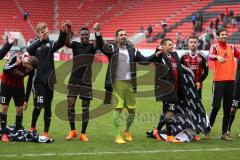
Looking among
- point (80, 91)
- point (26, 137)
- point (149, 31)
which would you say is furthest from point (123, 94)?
point (149, 31)

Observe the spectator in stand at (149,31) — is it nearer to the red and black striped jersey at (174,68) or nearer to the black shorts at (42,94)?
the red and black striped jersey at (174,68)

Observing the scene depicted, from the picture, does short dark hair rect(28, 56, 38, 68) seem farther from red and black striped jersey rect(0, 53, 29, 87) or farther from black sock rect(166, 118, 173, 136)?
black sock rect(166, 118, 173, 136)

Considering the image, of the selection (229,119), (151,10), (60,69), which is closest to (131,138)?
(229,119)

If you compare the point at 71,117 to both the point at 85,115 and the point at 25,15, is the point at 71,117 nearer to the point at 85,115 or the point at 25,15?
the point at 85,115

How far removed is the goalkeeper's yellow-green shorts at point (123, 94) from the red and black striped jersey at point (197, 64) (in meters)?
1.19

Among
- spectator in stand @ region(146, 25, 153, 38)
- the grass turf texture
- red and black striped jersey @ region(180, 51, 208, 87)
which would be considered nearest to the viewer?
the grass turf texture

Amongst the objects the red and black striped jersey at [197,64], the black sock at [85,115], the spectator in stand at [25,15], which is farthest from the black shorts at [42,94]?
the spectator in stand at [25,15]

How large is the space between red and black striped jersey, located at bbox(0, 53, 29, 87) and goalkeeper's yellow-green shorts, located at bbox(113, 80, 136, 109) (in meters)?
1.57

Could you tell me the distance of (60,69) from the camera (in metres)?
10.9

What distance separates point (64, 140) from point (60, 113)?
203 centimetres

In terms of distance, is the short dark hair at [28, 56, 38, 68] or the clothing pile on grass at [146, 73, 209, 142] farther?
the clothing pile on grass at [146, 73, 209, 142]

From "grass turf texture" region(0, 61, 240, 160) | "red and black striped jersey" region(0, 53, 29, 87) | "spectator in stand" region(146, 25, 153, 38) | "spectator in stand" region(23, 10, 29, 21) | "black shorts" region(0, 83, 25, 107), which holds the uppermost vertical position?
"spectator in stand" region(23, 10, 29, 21)

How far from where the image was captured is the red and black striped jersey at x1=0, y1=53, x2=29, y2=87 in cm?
838

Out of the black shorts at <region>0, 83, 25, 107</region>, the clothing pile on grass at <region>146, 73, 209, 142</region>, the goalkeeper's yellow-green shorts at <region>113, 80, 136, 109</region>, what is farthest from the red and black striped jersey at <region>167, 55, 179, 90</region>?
the black shorts at <region>0, 83, 25, 107</region>
